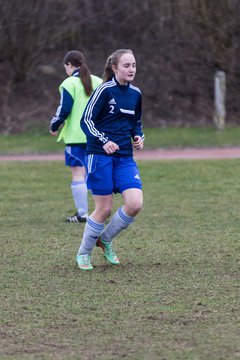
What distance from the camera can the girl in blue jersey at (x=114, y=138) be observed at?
6574mm

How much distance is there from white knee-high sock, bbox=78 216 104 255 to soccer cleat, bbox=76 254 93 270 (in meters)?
0.04

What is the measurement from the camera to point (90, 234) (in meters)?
6.79

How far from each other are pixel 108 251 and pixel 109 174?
2.48 ft

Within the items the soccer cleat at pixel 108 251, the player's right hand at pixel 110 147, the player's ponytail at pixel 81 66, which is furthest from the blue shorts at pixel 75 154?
the player's right hand at pixel 110 147

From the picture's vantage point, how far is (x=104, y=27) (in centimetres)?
2283

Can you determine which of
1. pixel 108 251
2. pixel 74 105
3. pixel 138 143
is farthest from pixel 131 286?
pixel 74 105

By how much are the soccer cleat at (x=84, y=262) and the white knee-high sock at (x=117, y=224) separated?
21 cm

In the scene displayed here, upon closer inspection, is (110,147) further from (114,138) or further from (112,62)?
(112,62)

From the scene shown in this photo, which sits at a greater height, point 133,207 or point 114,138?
point 114,138

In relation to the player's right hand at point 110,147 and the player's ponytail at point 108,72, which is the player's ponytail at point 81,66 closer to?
the player's ponytail at point 108,72

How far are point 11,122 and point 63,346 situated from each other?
1639 centimetres

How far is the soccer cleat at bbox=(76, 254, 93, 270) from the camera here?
6.87 meters

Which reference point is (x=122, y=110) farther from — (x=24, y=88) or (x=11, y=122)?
(x=24, y=88)

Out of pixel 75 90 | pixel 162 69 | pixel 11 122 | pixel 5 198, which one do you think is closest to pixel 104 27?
pixel 162 69
